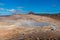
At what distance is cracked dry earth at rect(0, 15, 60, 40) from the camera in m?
2.75

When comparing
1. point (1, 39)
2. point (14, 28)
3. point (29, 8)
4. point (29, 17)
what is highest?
point (29, 8)

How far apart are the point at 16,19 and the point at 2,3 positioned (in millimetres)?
459

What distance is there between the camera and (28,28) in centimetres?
294

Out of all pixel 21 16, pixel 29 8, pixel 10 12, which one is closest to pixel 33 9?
pixel 29 8

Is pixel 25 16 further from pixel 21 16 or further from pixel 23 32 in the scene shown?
pixel 23 32

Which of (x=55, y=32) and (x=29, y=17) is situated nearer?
(x=55, y=32)

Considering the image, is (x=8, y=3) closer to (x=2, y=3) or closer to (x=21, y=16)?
(x=2, y=3)

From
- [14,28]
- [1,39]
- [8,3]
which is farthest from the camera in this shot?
[8,3]

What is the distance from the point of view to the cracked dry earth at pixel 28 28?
9.04ft

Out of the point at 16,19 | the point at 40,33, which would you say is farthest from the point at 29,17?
the point at 40,33

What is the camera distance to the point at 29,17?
10.3 ft

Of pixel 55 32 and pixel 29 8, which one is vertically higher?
pixel 29 8

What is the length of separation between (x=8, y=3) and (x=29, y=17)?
55 cm

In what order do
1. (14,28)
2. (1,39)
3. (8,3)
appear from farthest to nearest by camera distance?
(8,3)
(14,28)
(1,39)
